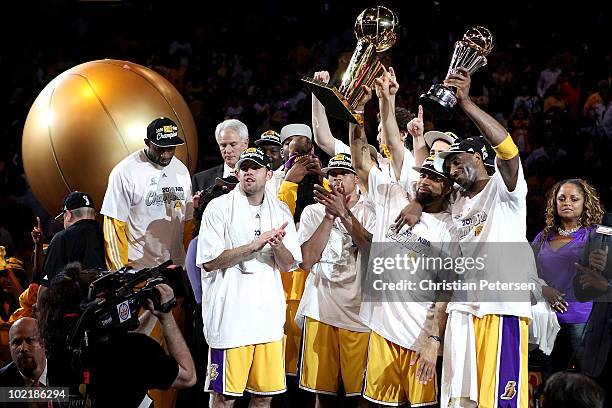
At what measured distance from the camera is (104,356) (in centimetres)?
376

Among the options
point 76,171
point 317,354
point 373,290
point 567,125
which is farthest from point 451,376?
point 567,125

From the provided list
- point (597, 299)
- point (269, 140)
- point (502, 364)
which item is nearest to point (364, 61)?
point (269, 140)

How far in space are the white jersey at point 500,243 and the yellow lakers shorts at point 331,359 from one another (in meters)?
0.95

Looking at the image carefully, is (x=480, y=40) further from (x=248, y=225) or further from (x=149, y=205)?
(x=149, y=205)

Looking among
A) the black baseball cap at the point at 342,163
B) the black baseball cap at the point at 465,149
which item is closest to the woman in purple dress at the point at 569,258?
the black baseball cap at the point at 465,149

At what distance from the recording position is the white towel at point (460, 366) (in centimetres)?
484

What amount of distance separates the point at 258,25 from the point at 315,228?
24.0ft

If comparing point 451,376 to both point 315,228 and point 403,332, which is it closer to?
point 403,332

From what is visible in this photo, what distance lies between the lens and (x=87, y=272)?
398 centimetres

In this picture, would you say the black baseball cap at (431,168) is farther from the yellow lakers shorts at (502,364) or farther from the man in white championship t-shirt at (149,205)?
the man in white championship t-shirt at (149,205)

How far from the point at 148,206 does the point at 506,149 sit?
2.66 m

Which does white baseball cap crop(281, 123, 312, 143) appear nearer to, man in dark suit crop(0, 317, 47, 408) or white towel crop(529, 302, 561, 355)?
white towel crop(529, 302, 561, 355)

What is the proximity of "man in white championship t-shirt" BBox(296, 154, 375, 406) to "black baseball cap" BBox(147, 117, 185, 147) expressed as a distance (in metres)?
1.09

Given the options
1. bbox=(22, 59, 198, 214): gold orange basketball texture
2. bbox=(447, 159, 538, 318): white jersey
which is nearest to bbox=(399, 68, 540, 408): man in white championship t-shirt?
bbox=(447, 159, 538, 318): white jersey
